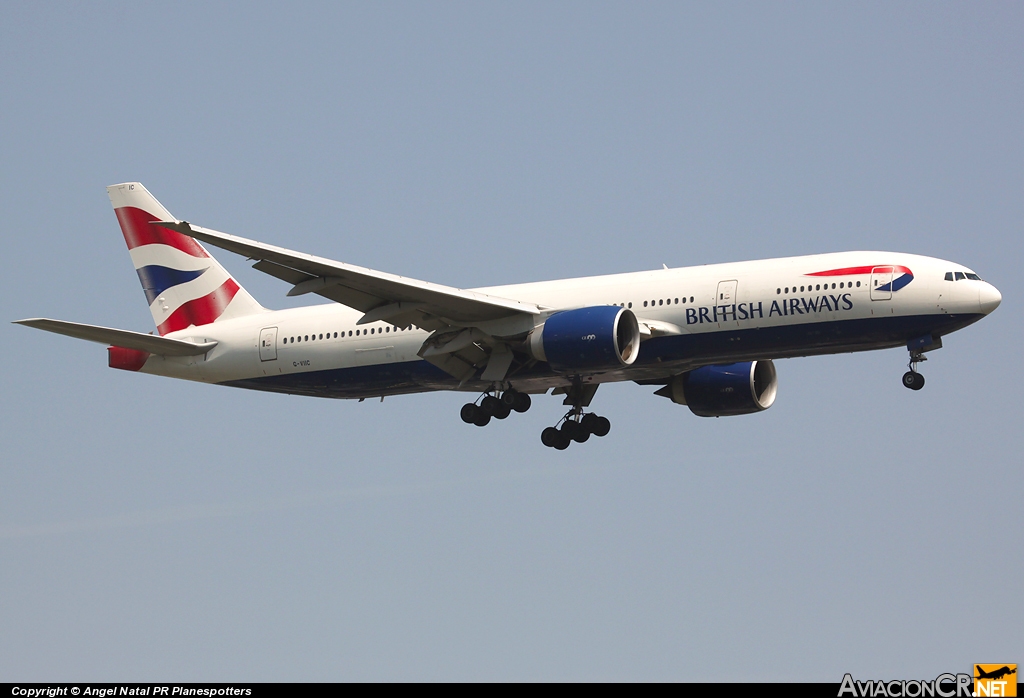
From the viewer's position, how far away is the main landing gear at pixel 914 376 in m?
38.6

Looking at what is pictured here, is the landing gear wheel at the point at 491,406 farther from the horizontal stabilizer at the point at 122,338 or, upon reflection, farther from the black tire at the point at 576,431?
the horizontal stabilizer at the point at 122,338

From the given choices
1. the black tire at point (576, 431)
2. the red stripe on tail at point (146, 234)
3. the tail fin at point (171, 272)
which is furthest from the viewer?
the red stripe on tail at point (146, 234)

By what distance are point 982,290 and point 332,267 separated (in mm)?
17356

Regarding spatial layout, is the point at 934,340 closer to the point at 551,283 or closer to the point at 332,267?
the point at 551,283

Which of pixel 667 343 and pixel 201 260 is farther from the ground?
pixel 201 260

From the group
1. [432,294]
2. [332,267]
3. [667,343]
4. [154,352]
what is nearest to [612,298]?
[667,343]

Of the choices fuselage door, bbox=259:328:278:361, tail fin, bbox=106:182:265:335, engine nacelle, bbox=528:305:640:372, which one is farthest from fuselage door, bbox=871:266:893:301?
tail fin, bbox=106:182:265:335

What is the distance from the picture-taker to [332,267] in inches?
1487

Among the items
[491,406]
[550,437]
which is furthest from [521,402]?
[550,437]

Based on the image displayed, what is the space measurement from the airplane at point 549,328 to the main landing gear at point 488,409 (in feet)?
0.14

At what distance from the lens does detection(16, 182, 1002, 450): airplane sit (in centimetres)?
3831

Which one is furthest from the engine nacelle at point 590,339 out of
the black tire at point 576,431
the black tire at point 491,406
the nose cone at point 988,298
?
the nose cone at point 988,298

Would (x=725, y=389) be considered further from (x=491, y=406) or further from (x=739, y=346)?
(x=491, y=406)

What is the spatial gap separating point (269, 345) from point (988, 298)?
70.1 feet
